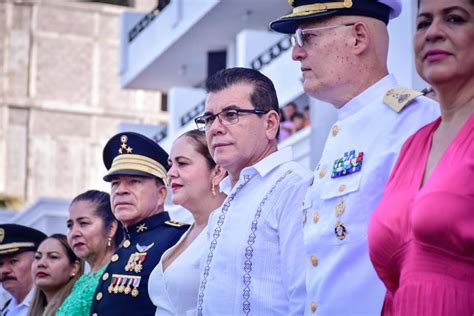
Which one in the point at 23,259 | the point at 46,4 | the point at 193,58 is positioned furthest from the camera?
the point at 46,4

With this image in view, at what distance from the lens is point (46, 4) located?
41.0 metres

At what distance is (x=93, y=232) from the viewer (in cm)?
709

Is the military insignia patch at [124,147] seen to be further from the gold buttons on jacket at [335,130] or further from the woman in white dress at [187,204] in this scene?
the gold buttons on jacket at [335,130]

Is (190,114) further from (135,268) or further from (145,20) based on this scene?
(135,268)

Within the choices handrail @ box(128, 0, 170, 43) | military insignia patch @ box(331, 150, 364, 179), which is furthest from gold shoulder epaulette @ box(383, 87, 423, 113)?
handrail @ box(128, 0, 170, 43)

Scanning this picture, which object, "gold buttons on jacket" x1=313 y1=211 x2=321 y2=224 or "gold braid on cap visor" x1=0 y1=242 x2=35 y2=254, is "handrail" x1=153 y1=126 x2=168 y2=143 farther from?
"gold buttons on jacket" x1=313 y1=211 x2=321 y2=224

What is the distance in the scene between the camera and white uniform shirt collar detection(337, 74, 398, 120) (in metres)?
4.37

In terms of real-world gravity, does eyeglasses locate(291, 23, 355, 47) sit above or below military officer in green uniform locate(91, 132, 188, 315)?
above

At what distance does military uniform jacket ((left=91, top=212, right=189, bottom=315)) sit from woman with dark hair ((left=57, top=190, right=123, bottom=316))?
60 cm

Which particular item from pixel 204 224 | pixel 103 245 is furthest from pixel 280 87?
pixel 204 224

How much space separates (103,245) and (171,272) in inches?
63.8

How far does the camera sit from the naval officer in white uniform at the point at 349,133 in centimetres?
407

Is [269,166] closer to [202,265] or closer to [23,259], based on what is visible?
[202,265]

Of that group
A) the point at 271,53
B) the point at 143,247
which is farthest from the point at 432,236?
the point at 271,53
